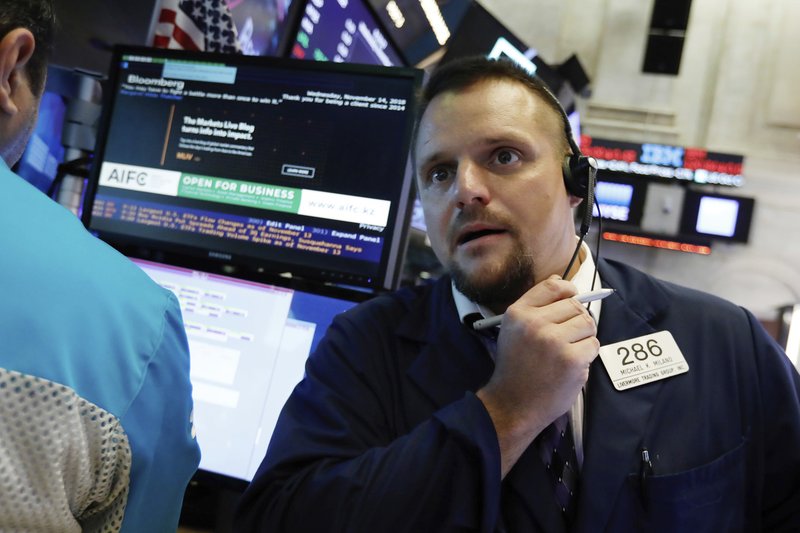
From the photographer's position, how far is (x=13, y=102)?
867 mm

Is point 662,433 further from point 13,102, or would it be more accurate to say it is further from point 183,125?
point 183,125

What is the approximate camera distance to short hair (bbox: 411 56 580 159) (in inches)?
45.8

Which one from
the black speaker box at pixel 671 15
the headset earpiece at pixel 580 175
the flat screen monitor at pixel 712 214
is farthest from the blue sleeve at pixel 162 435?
the flat screen monitor at pixel 712 214

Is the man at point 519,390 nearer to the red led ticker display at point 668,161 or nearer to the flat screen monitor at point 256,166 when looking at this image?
the flat screen monitor at point 256,166

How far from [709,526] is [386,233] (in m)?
0.78

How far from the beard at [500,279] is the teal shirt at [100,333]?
46cm

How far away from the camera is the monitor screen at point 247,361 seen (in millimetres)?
1348

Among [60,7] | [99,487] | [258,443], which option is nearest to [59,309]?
[99,487]

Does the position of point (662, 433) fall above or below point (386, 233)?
below

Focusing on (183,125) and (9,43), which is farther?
(183,125)

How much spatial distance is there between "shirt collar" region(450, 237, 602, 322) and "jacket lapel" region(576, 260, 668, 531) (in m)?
0.04

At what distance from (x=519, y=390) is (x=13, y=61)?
2.57 ft

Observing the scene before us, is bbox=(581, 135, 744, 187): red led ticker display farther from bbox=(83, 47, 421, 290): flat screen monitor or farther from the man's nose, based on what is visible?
the man's nose

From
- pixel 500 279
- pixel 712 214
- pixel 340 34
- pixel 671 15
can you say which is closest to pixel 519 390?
pixel 500 279
